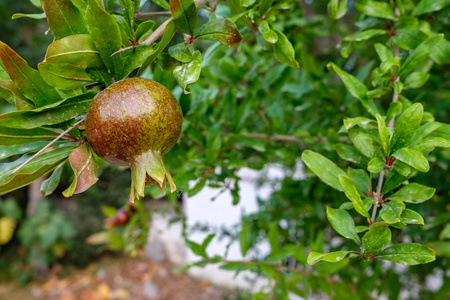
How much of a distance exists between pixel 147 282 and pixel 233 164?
3.15 metres

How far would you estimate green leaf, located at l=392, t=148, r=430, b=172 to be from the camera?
42 centimetres

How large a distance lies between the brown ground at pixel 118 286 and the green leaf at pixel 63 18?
3.11m

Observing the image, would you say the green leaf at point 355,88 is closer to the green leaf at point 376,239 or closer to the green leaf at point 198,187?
the green leaf at point 376,239

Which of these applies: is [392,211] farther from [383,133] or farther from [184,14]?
[184,14]

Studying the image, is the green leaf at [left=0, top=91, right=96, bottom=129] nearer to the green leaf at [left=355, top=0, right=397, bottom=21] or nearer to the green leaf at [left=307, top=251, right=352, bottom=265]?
the green leaf at [left=307, top=251, right=352, bottom=265]

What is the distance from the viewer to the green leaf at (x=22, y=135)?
0.43m

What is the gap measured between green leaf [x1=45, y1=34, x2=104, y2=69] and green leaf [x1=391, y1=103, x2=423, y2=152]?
410mm

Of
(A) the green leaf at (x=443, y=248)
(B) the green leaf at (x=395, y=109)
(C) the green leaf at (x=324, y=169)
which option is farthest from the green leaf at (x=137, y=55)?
(A) the green leaf at (x=443, y=248)

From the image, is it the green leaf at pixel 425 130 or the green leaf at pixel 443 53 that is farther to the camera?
the green leaf at pixel 443 53

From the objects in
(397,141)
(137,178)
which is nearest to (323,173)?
(397,141)

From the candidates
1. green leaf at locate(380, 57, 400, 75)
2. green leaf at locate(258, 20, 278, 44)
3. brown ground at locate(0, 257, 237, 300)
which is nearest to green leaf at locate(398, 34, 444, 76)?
green leaf at locate(380, 57, 400, 75)

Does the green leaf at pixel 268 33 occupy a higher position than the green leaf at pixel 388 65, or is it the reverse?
the green leaf at pixel 268 33

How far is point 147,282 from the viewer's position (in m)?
3.53

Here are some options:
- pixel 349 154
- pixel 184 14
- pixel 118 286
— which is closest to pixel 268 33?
pixel 184 14
